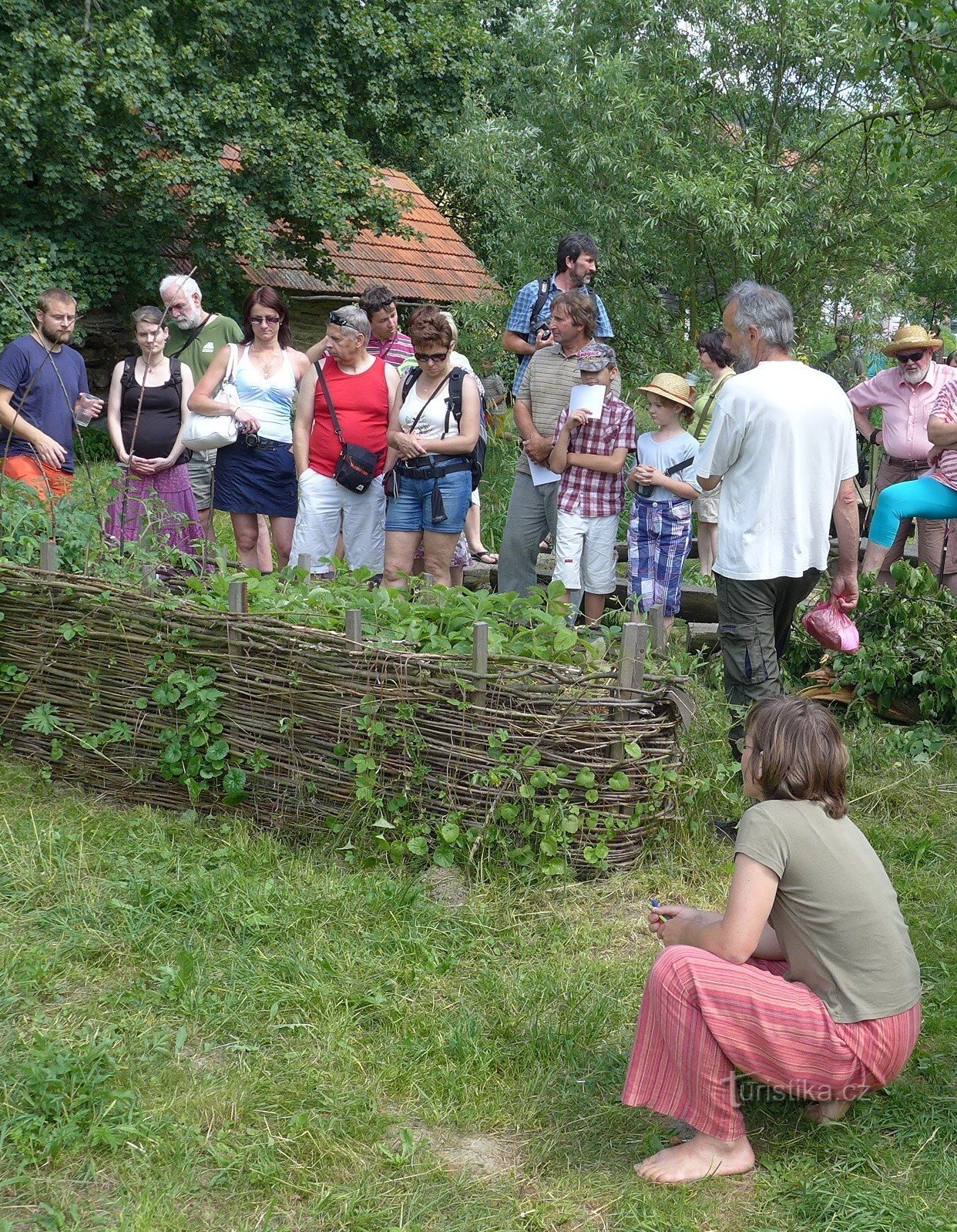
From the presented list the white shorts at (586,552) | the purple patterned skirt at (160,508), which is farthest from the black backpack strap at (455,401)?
the purple patterned skirt at (160,508)

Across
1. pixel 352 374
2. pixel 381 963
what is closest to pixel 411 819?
pixel 381 963

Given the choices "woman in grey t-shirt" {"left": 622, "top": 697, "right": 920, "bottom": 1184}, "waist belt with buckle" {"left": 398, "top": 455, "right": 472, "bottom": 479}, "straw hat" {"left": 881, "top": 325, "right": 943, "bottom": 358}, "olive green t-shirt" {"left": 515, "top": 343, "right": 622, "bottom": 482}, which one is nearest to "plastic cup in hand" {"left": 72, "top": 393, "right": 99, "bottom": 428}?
"waist belt with buckle" {"left": 398, "top": 455, "right": 472, "bottom": 479}

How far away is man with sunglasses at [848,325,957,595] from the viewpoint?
24.2 feet

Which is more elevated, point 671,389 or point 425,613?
point 671,389

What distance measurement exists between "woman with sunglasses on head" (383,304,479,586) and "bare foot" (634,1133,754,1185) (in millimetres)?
3630

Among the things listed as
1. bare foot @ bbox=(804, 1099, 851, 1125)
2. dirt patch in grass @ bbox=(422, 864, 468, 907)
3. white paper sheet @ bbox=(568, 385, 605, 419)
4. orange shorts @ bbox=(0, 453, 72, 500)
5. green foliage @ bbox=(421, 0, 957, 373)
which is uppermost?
green foliage @ bbox=(421, 0, 957, 373)

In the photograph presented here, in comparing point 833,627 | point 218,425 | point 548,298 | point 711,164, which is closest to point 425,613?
point 833,627

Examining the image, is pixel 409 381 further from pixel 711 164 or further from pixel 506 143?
pixel 506 143

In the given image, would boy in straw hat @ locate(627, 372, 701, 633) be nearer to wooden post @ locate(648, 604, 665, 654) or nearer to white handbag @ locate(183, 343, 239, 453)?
wooden post @ locate(648, 604, 665, 654)

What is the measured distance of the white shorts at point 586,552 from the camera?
20.9ft

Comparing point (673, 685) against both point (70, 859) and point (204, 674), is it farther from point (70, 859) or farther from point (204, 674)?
point (70, 859)

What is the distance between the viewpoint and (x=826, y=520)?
486 centimetres

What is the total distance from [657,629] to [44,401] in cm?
410

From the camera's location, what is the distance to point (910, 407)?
757 centimetres
